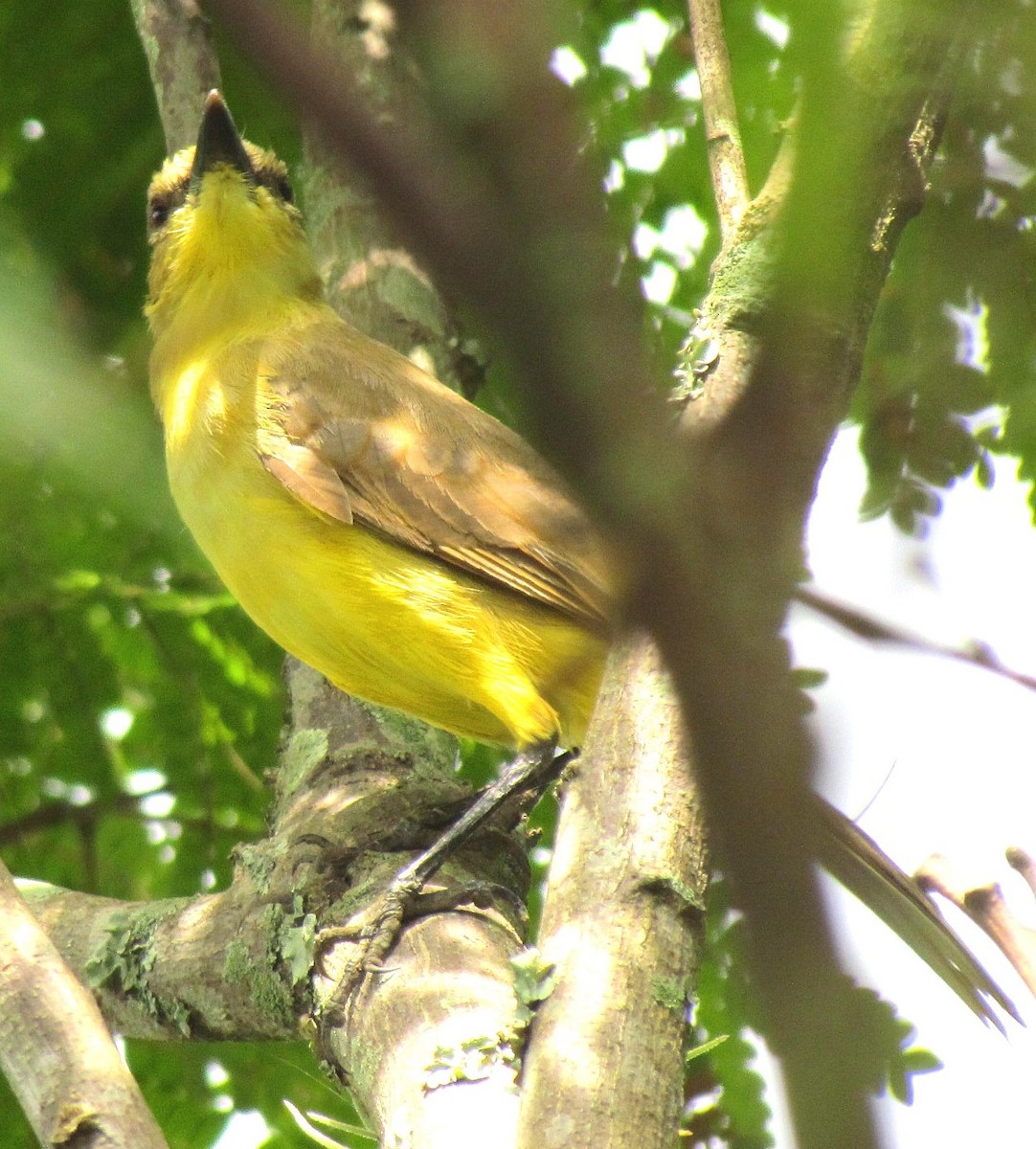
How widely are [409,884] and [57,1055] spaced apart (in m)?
1.14

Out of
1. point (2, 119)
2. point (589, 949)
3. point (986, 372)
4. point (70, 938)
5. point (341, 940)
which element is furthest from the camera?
point (2, 119)

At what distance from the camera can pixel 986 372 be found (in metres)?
2.33

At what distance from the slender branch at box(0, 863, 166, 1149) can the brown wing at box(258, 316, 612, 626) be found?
5.76 ft

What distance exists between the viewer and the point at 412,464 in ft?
14.1

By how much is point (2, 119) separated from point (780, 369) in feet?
15.8

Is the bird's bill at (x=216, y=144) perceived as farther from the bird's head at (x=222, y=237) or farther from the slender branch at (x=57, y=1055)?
the slender branch at (x=57, y=1055)

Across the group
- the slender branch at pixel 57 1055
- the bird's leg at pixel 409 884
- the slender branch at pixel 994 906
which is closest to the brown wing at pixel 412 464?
the bird's leg at pixel 409 884

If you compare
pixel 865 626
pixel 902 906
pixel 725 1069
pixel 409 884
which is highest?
pixel 902 906

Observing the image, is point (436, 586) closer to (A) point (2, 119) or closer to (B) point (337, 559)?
(B) point (337, 559)

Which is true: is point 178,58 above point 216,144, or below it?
above

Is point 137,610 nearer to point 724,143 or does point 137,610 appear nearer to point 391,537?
point 391,537

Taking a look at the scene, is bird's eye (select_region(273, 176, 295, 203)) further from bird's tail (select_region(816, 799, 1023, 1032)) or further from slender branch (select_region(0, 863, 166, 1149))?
slender branch (select_region(0, 863, 166, 1149))

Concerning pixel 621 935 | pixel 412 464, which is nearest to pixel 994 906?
pixel 621 935

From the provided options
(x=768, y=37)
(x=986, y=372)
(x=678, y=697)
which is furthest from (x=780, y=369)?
(x=768, y=37)
